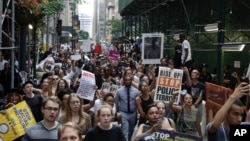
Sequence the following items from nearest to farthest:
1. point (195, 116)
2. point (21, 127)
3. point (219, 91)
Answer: point (21, 127), point (219, 91), point (195, 116)

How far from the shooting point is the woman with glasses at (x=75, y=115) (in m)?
7.89

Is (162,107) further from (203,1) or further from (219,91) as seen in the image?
(203,1)

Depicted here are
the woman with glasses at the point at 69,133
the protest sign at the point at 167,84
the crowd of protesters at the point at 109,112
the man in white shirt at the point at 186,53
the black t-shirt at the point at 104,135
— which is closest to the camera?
the woman with glasses at the point at 69,133

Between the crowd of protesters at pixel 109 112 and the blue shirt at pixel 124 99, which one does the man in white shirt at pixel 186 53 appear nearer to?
the crowd of protesters at pixel 109 112

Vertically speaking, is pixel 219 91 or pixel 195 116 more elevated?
pixel 219 91

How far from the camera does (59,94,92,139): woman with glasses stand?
25.9 feet

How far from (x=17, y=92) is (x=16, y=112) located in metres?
1.10

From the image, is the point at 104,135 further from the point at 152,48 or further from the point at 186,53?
the point at 186,53

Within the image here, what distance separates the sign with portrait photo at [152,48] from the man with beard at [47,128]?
30.9 ft

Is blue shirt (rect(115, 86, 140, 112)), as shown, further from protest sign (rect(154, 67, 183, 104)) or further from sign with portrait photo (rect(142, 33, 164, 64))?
sign with portrait photo (rect(142, 33, 164, 64))

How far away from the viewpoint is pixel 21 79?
623 inches

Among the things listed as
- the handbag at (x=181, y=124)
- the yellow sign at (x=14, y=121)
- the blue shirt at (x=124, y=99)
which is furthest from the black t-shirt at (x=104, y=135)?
the blue shirt at (x=124, y=99)

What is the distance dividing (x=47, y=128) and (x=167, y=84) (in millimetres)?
5382

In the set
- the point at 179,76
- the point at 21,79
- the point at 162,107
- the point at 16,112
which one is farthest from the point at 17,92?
the point at 21,79
